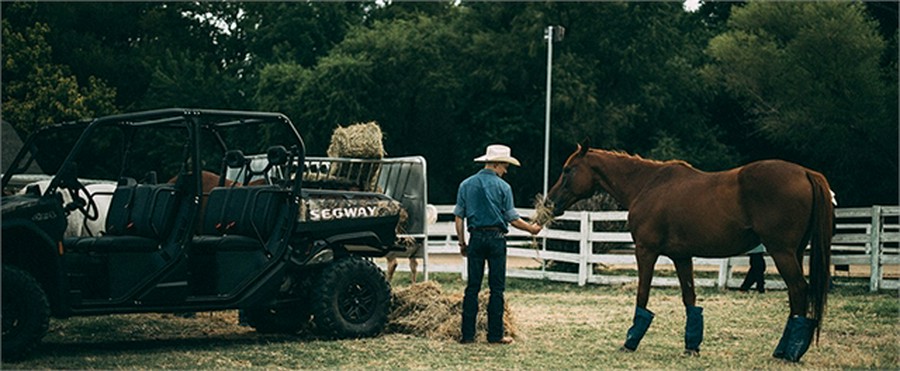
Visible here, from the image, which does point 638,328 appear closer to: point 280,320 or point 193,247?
point 280,320

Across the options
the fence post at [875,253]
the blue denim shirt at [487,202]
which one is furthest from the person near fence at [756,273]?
the blue denim shirt at [487,202]

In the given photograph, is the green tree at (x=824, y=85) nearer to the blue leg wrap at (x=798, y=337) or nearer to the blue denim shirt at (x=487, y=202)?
the blue denim shirt at (x=487, y=202)

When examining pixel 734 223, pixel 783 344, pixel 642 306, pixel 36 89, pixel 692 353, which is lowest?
pixel 692 353

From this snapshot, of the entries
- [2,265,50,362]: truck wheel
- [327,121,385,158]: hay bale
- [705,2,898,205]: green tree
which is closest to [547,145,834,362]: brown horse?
[2,265,50,362]: truck wheel

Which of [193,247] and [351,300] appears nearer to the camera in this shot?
[193,247]

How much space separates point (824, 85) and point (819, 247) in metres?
32.0

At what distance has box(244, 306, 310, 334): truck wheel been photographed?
12242mm

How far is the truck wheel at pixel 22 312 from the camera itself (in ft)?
31.6

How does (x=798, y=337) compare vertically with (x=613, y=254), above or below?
above

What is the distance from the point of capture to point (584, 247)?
2050 centimetres

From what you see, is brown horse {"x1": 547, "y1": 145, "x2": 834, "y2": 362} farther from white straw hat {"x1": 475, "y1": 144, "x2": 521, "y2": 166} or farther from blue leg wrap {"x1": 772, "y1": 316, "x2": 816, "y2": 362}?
white straw hat {"x1": 475, "y1": 144, "x2": 521, "y2": 166}

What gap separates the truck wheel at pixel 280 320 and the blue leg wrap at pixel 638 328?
3.21 metres

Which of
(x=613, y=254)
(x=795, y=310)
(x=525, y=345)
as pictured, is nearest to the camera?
(x=795, y=310)

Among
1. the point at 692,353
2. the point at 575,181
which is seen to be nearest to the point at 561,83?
the point at 575,181
